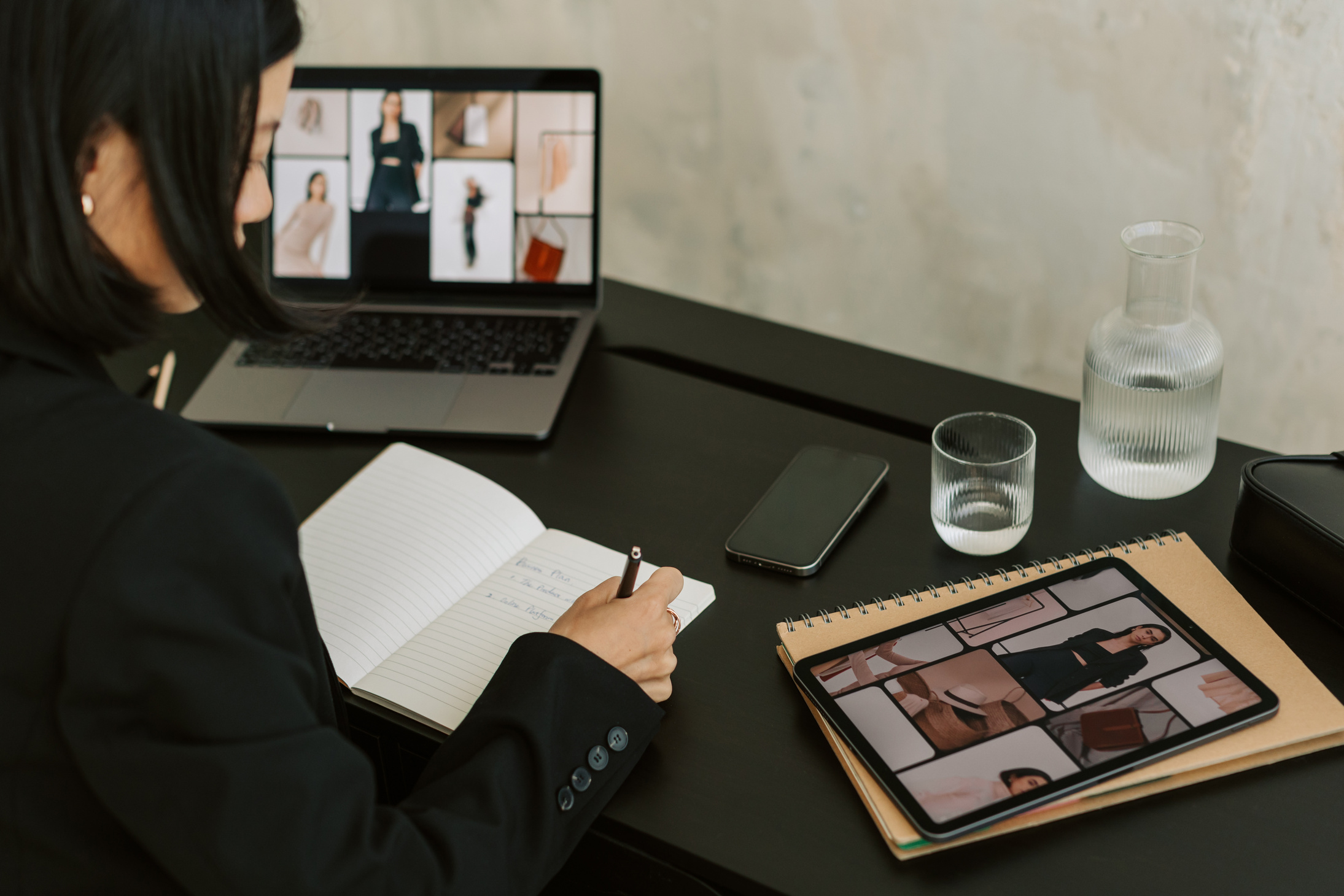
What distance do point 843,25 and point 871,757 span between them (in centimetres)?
122

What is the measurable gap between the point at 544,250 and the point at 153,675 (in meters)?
0.88

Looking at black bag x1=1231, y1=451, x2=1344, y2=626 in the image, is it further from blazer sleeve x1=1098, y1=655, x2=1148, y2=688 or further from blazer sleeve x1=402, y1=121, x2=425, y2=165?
blazer sleeve x1=402, y1=121, x2=425, y2=165

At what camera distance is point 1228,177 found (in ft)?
4.93

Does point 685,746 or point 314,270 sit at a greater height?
point 314,270

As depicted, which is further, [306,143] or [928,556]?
[306,143]

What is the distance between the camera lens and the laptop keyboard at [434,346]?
135 cm

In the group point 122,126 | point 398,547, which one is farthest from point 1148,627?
point 122,126

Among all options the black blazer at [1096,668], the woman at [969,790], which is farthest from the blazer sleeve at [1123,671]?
the woman at [969,790]

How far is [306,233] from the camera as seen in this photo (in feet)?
4.66

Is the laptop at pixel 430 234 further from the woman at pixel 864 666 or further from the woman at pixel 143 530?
the woman at pixel 143 530

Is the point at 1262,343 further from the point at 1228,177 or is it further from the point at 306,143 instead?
the point at 306,143

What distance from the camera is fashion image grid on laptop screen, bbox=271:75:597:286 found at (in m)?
1.37

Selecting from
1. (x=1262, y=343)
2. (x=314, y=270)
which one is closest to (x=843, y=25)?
(x=1262, y=343)

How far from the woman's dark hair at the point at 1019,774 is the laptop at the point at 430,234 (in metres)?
0.69
